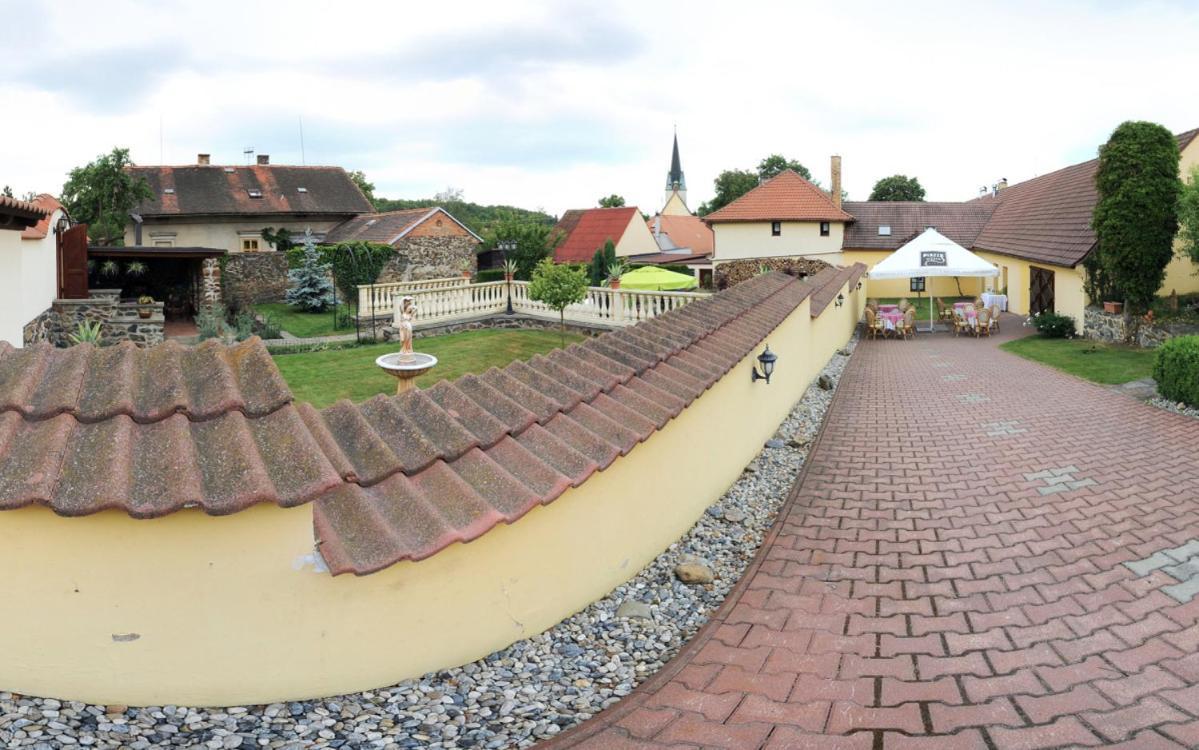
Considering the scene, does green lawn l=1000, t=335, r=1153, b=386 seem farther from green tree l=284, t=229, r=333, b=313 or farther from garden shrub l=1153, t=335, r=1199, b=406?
green tree l=284, t=229, r=333, b=313

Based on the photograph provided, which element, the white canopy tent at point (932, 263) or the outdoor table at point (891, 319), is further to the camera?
the outdoor table at point (891, 319)

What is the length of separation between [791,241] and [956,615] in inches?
1478

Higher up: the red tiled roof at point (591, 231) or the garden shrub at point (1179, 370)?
the red tiled roof at point (591, 231)

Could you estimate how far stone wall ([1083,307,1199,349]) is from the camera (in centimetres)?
1872

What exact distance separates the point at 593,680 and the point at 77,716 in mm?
2407

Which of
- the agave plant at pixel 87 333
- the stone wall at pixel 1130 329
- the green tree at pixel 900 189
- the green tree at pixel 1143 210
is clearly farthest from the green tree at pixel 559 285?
the green tree at pixel 900 189

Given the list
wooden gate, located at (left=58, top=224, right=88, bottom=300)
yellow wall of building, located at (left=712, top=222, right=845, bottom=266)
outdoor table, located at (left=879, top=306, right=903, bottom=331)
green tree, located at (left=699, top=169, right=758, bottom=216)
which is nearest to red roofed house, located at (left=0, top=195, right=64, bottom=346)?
wooden gate, located at (left=58, top=224, right=88, bottom=300)

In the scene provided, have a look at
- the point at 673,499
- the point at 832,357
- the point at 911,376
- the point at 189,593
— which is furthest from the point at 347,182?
the point at 189,593

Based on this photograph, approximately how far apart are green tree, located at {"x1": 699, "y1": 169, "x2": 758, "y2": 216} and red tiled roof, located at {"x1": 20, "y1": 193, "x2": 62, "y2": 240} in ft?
199

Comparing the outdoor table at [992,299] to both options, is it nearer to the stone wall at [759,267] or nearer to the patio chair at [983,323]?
the patio chair at [983,323]

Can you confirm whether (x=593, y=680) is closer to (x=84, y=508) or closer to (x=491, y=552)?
(x=491, y=552)

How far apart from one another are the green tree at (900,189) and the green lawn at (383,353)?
5363 centimetres

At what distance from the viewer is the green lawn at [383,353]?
1438 centimetres

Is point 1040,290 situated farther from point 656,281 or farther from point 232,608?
point 232,608
